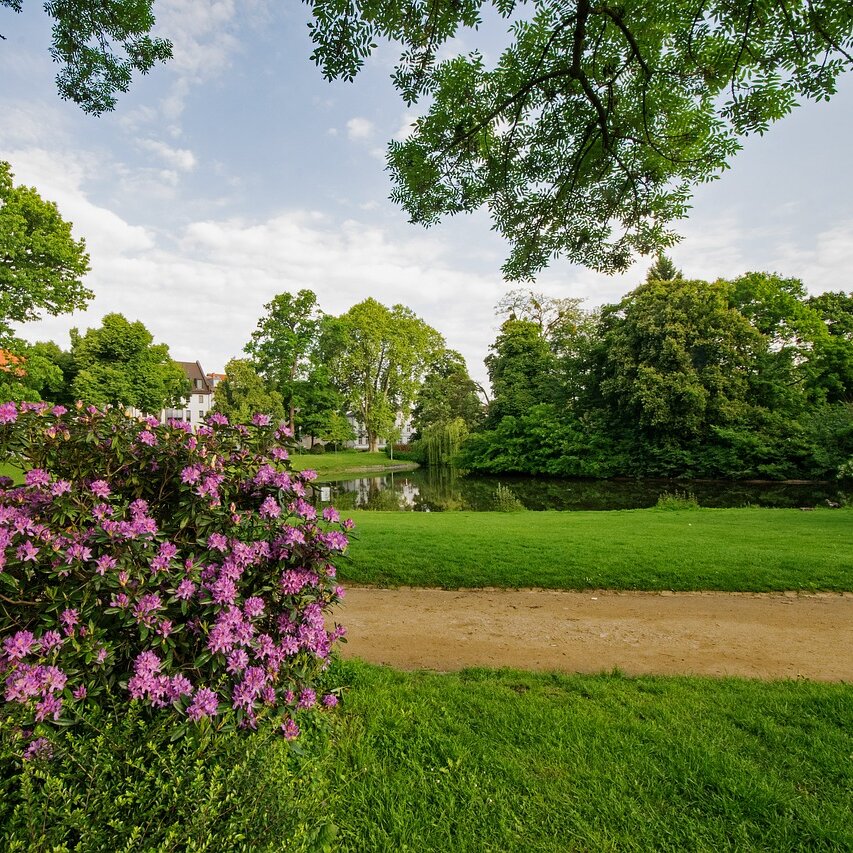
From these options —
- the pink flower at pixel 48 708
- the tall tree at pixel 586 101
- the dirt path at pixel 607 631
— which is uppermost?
the tall tree at pixel 586 101

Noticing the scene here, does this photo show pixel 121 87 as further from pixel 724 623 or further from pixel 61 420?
pixel 724 623

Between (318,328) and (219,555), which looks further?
(318,328)

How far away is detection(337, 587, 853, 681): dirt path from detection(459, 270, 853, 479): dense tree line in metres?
23.5

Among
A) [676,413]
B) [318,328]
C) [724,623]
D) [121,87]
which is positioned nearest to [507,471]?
[676,413]

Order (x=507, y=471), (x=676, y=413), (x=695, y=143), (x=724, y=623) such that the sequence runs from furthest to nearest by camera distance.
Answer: (x=507, y=471) < (x=676, y=413) < (x=724, y=623) < (x=695, y=143)

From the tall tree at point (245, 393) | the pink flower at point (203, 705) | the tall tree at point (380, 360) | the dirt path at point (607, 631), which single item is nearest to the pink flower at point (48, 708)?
the pink flower at point (203, 705)

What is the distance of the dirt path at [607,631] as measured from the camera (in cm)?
437

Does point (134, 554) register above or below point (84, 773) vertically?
above

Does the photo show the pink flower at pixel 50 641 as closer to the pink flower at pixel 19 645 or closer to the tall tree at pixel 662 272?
the pink flower at pixel 19 645

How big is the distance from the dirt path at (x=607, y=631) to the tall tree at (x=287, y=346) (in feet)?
127

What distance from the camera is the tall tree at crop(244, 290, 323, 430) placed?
42.9 metres

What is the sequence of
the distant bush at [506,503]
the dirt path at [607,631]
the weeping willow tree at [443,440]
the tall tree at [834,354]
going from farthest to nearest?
the weeping willow tree at [443,440] < the tall tree at [834,354] < the distant bush at [506,503] < the dirt path at [607,631]

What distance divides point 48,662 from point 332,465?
39284 millimetres

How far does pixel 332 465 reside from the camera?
40531 mm
